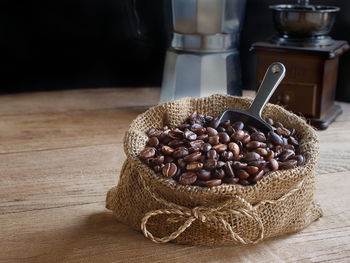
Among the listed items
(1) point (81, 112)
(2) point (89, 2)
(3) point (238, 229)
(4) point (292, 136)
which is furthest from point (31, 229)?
(2) point (89, 2)

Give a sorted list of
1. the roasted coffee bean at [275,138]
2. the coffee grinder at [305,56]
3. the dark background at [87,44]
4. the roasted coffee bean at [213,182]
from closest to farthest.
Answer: the roasted coffee bean at [213,182], the roasted coffee bean at [275,138], the coffee grinder at [305,56], the dark background at [87,44]

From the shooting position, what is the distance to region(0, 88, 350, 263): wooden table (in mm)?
711

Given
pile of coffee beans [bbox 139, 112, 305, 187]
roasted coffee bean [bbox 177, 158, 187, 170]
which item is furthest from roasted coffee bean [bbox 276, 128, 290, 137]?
roasted coffee bean [bbox 177, 158, 187, 170]

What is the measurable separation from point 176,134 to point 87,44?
982mm

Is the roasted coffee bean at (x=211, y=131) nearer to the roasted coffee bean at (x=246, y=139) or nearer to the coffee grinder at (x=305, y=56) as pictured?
the roasted coffee bean at (x=246, y=139)

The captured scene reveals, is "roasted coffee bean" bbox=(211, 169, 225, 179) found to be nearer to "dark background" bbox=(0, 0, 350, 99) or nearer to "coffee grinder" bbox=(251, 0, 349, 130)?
"coffee grinder" bbox=(251, 0, 349, 130)

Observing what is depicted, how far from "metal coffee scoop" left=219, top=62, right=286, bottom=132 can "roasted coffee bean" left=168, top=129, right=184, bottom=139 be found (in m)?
0.11

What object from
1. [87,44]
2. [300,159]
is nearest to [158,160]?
[300,159]

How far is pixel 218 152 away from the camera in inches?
28.3

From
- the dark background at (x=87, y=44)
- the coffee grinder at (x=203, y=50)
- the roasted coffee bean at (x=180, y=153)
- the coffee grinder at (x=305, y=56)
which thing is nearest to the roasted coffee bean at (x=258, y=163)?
the roasted coffee bean at (x=180, y=153)

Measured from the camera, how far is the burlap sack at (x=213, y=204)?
661mm

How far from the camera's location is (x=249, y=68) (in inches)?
64.2

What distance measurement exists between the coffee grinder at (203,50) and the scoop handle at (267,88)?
0.48 meters

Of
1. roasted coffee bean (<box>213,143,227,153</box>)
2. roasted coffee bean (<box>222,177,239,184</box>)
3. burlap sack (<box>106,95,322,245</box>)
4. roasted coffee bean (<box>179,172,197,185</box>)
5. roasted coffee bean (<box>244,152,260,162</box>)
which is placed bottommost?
burlap sack (<box>106,95,322,245</box>)
